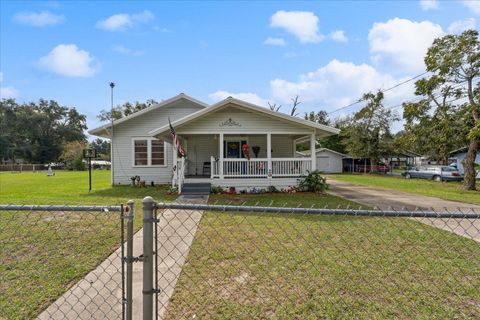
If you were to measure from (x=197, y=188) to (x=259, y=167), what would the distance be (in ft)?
9.82

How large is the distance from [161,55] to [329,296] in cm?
1591

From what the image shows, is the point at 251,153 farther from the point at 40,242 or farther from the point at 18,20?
the point at 40,242

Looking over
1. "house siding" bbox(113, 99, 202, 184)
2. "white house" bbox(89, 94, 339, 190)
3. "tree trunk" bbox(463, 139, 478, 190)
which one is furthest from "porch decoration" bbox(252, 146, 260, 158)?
"tree trunk" bbox(463, 139, 478, 190)

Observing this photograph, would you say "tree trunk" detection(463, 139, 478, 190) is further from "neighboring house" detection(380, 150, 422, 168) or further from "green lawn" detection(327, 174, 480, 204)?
"neighboring house" detection(380, 150, 422, 168)

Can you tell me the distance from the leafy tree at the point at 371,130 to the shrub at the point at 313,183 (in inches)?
A: 999

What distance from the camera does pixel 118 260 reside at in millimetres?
4844

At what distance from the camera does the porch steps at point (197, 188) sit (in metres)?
13.4

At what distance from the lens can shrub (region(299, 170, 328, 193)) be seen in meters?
14.1

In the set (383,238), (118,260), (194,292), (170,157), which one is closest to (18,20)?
(170,157)

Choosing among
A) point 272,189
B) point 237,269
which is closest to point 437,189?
point 272,189

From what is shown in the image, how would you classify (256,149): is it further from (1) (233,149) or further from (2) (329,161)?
(2) (329,161)

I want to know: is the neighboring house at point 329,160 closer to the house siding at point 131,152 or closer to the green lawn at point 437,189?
the green lawn at point 437,189

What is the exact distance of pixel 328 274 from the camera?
416 cm

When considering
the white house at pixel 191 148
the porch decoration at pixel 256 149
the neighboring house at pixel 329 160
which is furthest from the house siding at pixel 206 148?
the neighboring house at pixel 329 160
